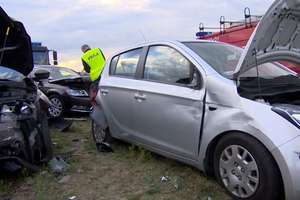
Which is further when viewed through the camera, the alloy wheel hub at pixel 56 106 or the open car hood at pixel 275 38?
the alloy wheel hub at pixel 56 106

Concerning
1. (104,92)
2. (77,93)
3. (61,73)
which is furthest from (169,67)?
(61,73)

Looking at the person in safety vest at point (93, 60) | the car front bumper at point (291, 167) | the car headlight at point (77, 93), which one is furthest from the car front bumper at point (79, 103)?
the car front bumper at point (291, 167)

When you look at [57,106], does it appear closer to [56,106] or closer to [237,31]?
[56,106]

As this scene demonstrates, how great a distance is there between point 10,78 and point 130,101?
162cm

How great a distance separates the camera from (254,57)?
5.00 metres

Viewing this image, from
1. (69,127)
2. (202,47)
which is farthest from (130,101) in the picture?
(69,127)

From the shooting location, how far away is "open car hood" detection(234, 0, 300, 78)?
4809mm

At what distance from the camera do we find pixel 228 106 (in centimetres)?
479

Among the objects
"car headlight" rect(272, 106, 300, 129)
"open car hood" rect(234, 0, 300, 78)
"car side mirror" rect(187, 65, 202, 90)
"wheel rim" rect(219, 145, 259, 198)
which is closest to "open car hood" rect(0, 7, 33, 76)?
"car side mirror" rect(187, 65, 202, 90)

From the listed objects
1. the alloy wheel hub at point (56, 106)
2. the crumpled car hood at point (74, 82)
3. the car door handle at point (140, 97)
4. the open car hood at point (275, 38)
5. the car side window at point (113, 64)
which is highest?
the open car hood at point (275, 38)

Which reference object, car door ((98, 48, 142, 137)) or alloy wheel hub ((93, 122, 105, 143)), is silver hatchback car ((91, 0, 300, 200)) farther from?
alloy wheel hub ((93, 122, 105, 143))

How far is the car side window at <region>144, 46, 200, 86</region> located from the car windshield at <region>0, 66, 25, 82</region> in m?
1.76

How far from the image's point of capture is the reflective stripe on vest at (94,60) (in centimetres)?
1065

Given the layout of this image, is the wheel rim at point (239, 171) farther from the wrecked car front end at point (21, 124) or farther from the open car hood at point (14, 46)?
the open car hood at point (14, 46)
